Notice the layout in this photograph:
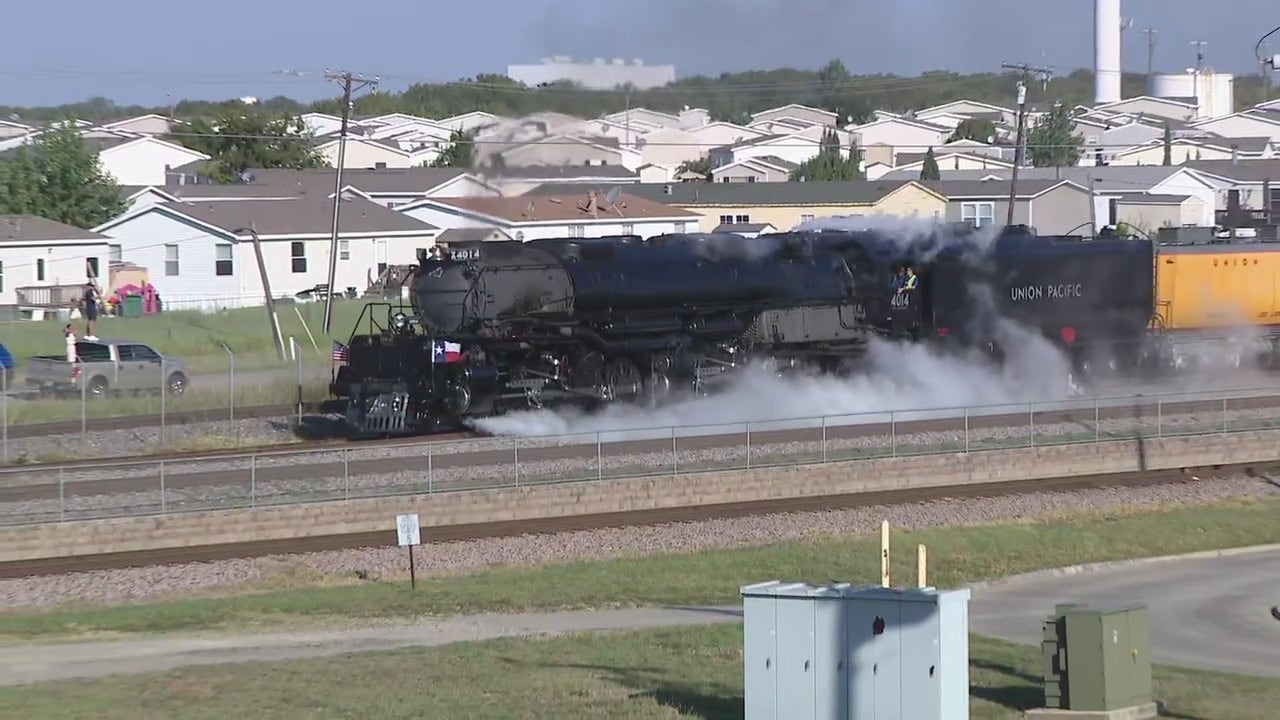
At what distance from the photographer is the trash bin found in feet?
206

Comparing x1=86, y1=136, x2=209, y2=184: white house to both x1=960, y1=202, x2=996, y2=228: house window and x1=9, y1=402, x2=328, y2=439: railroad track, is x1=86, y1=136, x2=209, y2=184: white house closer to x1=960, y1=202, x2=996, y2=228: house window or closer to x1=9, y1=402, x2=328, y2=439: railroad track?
x1=960, y1=202, x2=996, y2=228: house window

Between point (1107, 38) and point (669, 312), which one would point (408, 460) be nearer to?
point (669, 312)

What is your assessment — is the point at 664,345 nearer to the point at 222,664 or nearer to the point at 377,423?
the point at 377,423

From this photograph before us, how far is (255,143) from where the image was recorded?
112438mm

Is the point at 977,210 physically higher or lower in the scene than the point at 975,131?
lower

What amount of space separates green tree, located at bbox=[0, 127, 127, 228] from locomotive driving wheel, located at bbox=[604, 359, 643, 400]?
55356 millimetres

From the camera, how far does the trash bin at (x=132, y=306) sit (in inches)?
2470

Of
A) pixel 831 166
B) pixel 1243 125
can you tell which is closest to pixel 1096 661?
pixel 831 166

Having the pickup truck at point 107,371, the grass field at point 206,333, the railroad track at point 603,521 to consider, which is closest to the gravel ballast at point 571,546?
the railroad track at point 603,521

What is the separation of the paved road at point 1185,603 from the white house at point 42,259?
4802cm

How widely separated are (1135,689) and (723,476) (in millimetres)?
13924

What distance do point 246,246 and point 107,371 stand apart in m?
27.5

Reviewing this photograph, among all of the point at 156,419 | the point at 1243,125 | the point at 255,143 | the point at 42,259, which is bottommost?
the point at 156,419

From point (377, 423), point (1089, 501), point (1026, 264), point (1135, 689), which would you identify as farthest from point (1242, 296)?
point (1135, 689)
